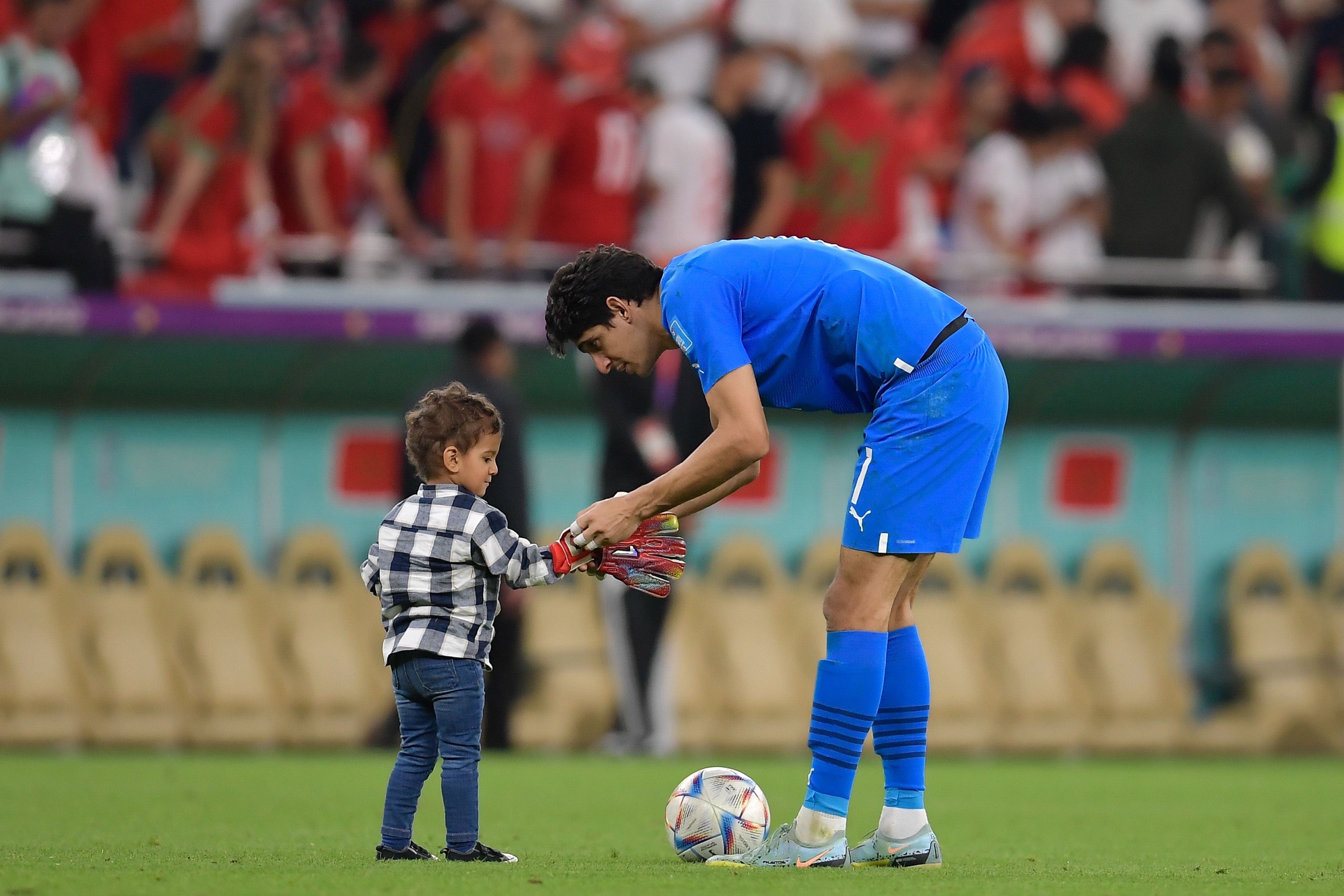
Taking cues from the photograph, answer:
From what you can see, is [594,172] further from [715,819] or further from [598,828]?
[715,819]

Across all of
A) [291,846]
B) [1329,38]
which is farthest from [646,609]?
[1329,38]

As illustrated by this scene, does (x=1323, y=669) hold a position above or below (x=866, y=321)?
below

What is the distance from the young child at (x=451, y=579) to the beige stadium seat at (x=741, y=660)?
7593mm

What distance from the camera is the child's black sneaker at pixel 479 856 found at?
6070 millimetres

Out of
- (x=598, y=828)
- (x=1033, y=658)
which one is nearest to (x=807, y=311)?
(x=598, y=828)

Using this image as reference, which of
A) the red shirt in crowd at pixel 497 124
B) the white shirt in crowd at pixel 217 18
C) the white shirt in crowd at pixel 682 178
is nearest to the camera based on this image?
the red shirt in crowd at pixel 497 124

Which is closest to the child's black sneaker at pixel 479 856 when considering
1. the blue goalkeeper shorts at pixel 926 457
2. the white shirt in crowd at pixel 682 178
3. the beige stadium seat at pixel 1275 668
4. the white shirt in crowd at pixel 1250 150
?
the blue goalkeeper shorts at pixel 926 457

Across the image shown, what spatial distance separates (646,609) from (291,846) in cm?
571

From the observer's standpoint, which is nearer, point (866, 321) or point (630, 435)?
point (866, 321)

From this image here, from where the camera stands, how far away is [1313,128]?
15.1 m

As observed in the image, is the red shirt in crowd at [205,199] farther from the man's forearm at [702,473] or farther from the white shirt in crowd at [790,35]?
the man's forearm at [702,473]

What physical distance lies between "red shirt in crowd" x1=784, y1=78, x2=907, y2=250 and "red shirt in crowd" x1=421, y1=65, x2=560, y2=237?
1.89m

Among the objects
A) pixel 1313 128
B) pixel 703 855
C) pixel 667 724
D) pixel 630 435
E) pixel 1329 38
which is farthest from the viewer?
pixel 1329 38

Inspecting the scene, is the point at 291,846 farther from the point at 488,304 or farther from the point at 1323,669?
the point at 1323,669
